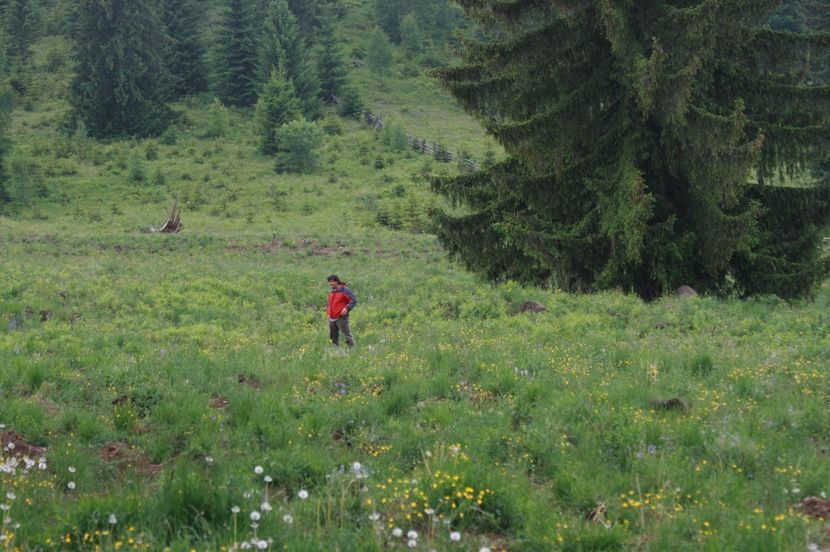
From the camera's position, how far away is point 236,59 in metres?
61.8

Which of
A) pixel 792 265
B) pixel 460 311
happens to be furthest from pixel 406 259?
pixel 792 265

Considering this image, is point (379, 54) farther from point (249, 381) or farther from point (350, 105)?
point (249, 381)

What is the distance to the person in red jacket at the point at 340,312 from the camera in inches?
456

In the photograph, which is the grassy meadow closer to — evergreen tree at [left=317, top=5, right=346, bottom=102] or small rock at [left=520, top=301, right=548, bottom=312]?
small rock at [left=520, top=301, right=548, bottom=312]

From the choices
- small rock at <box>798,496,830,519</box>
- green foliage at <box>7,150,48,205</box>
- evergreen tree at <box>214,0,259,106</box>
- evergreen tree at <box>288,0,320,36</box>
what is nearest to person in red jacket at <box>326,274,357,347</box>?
small rock at <box>798,496,830,519</box>

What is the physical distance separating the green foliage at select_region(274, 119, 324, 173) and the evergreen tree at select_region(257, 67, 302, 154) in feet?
9.57

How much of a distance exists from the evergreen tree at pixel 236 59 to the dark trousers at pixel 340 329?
5374 cm

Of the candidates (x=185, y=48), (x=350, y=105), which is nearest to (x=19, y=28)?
(x=185, y=48)

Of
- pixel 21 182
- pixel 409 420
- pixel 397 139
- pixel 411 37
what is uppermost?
pixel 411 37

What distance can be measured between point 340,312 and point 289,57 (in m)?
52.0

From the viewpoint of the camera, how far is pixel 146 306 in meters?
15.4

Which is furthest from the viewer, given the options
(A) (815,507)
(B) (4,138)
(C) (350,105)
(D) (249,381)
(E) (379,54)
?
(E) (379,54)

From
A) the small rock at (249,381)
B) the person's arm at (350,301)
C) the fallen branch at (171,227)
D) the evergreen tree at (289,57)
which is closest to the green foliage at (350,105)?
the evergreen tree at (289,57)

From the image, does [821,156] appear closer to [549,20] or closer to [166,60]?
[549,20]
